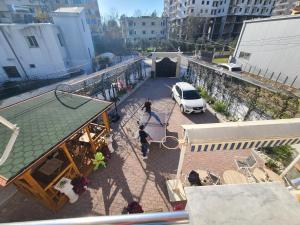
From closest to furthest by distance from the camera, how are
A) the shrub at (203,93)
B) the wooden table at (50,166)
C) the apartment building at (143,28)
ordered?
the wooden table at (50,166) < the shrub at (203,93) < the apartment building at (143,28)

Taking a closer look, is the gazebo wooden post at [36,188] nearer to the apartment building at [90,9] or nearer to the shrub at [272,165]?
the shrub at [272,165]

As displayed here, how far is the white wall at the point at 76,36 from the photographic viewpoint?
66.5ft

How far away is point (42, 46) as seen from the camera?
1927 cm

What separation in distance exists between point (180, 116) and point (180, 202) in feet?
21.7

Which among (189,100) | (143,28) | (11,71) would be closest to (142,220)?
(189,100)

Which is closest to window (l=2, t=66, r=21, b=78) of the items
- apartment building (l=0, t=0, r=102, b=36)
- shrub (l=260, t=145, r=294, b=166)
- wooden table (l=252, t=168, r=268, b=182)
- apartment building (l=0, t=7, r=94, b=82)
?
apartment building (l=0, t=7, r=94, b=82)

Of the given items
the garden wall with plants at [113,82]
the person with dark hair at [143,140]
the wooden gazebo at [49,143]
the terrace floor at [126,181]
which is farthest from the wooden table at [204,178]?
the garden wall with plants at [113,82]

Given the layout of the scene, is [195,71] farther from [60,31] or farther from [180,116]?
[60,31]

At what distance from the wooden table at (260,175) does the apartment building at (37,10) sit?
30.1 m

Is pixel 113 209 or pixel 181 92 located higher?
pixel 181 92

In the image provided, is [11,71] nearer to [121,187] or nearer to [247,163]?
[121,187]

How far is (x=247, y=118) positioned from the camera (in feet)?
27.6

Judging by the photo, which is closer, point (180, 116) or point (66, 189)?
point (66, 189)

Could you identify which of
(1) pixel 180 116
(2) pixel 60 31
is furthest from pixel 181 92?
(2) pixel 60 31
